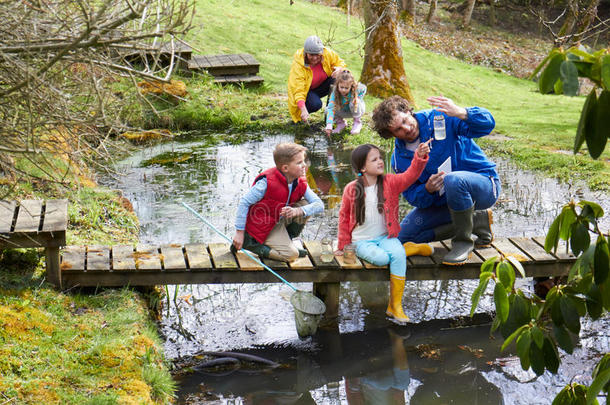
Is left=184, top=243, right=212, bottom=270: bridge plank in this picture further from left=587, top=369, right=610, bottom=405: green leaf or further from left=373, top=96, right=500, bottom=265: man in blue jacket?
left=587, top=369, right=610, bottom=405: green leaf

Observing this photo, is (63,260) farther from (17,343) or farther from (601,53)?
(601,53)

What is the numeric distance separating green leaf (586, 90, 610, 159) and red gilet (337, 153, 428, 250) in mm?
3823

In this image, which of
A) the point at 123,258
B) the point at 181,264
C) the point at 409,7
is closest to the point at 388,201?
the point at 181,264

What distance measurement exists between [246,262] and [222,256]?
0.73 ft

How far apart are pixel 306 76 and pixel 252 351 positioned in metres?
6.04

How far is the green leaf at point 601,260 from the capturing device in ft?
5.73

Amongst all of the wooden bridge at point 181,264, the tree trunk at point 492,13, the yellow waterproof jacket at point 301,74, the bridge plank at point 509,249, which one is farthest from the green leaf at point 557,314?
the tree trunk at point 492,13

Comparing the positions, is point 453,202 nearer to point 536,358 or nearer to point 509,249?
point 509,249

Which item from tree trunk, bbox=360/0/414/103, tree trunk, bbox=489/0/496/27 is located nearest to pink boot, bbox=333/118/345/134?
tree trunk, bbox=360/0/414/103

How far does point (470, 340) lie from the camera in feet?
17.5

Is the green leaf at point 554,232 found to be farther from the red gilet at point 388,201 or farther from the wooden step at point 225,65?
the wooden step at point 225,65

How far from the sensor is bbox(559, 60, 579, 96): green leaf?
1.54 meters

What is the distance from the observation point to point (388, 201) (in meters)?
5.54

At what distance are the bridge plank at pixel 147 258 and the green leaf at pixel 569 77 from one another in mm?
4146
